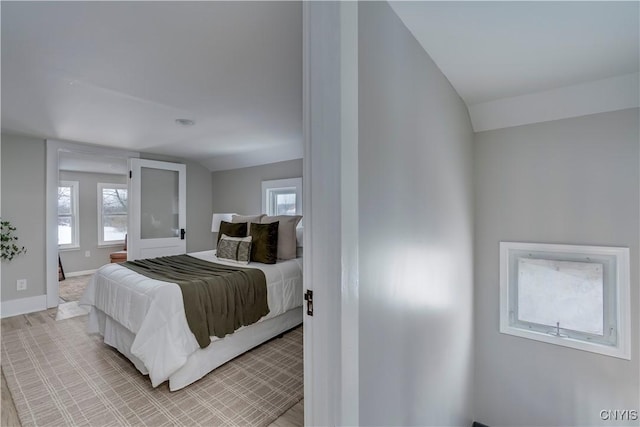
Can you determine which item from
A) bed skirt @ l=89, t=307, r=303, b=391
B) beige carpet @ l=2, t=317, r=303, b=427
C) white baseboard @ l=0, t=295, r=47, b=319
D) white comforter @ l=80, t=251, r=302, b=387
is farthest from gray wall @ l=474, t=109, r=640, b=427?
white baseboard @ l=0, t=295, r=47, b=319

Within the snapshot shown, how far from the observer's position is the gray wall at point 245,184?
421 cm

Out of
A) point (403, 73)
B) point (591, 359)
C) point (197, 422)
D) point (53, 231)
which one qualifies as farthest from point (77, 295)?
point (591, 359)

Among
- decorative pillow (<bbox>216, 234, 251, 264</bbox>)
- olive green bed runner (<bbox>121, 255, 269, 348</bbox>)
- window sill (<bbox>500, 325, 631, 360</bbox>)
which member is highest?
decorative pillow (<bbox>216, 234, 251, 264</bbox>)

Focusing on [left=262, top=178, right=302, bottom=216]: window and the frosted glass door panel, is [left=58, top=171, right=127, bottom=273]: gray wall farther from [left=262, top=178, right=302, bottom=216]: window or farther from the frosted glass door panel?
[left=262, top=178, right=302, bottom=216]: window

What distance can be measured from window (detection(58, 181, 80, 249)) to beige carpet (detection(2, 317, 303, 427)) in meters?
Answer: 3.44

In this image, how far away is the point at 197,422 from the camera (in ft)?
5.50

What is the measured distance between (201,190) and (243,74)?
12.3 feet

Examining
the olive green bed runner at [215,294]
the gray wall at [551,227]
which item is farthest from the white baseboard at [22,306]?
the gray wall at [551,227]

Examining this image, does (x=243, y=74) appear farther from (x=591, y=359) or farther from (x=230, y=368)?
(x=591, y=359)

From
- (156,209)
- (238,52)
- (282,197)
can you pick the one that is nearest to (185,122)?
(238,52)

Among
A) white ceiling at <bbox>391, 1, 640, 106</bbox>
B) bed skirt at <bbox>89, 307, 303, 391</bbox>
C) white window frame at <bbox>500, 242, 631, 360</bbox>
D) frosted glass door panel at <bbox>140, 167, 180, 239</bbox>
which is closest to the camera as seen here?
white ceiling at <bbox>391, 1, 640, 106</bbox>

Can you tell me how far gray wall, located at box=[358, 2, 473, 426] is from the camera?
3.05ft

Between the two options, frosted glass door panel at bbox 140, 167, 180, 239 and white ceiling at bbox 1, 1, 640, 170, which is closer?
white ceiling at bbox 1, 1, 640, 170

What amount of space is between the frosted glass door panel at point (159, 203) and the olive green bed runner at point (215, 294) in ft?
5.91
